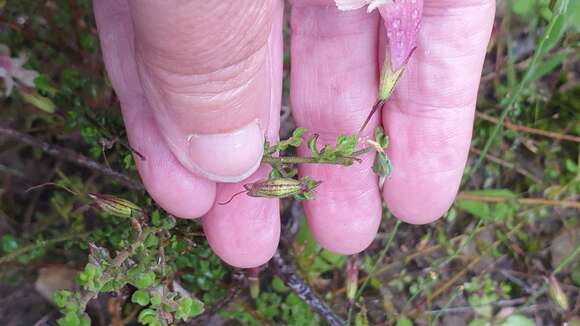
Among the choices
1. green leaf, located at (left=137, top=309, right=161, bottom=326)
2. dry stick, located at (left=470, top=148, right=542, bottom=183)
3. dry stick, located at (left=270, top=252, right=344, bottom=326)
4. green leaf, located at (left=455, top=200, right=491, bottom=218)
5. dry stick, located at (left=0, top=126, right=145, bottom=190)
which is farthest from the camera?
dry stick, located at (left=470, top=148, right=542, bottom=183)

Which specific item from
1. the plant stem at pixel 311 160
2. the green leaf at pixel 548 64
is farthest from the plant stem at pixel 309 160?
the green leaf at pixel 548 64

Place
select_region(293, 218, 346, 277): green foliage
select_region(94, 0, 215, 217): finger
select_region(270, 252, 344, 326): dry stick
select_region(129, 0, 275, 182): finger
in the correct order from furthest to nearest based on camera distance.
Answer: select_region(293, 218, 346, 277): green foliage
select_region(270, 252, 344, 326): dry stick
select_region(94, 0, 215, 217): finger
select_region(129, 0, 275, 182): finger

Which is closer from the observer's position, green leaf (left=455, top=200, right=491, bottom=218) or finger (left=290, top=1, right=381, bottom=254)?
finger (left=290, top=1, right=381, bottom=254)

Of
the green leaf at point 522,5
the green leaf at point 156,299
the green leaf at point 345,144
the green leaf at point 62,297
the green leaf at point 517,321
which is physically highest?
the green leaf at point 522,5

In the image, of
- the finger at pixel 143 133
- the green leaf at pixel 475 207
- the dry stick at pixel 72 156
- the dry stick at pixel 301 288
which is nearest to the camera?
the finger at pixel 143 133

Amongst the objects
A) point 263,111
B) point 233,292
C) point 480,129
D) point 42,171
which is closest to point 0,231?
point 42,171

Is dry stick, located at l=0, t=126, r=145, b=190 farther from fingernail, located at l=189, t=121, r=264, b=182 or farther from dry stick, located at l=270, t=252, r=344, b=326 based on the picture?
dry stick, located at l=270, t=252, r=344, b=326

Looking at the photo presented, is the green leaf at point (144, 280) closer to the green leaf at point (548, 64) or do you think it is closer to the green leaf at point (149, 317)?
the green leaf at point (149, 317)

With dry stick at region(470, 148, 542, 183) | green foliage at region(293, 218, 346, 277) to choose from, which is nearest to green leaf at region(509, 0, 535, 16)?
dry stick at region(470, 148, 542, 183)
